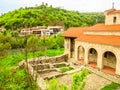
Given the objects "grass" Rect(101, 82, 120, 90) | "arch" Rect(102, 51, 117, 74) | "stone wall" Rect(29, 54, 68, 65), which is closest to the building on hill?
"arch" Rect(102, 51, 117, 74)

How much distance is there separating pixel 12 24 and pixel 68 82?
52080 millimetres

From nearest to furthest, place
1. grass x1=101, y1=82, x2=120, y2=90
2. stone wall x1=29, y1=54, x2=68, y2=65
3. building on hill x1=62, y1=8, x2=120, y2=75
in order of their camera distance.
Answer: grass x1=101, y1=82, x2=120, y2=90 < building on hill x1=62, y1=8, x2=120, y2=75 < stone wall x1=29, y1=54, x2=68, y2=65

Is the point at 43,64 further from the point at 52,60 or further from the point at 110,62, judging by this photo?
the point at 110,62

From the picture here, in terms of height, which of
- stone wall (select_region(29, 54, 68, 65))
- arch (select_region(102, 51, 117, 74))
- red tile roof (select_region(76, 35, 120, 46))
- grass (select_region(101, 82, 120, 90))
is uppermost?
red tile roof (select_region(76, 35, 120, 46))

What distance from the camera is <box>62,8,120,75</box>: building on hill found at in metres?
16.1

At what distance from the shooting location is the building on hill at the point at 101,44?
52.9 feet

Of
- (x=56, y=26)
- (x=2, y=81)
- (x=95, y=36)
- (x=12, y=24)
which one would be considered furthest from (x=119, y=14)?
(x=56, y=26)

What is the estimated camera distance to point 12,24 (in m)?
62.9

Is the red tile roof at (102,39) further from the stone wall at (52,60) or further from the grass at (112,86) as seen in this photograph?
the stone wall at (52,60)

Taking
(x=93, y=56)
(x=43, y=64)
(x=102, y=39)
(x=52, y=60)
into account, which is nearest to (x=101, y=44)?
(x=102, y=39)

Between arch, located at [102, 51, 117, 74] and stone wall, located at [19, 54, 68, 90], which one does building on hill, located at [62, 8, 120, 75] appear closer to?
arch, located at [102, 51, 117, 74]

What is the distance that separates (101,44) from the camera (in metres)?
17.0

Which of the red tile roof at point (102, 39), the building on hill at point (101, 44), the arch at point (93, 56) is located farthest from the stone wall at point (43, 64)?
the red tile roof at point (102, 39)

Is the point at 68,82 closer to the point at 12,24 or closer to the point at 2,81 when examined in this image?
the point at 2,81
